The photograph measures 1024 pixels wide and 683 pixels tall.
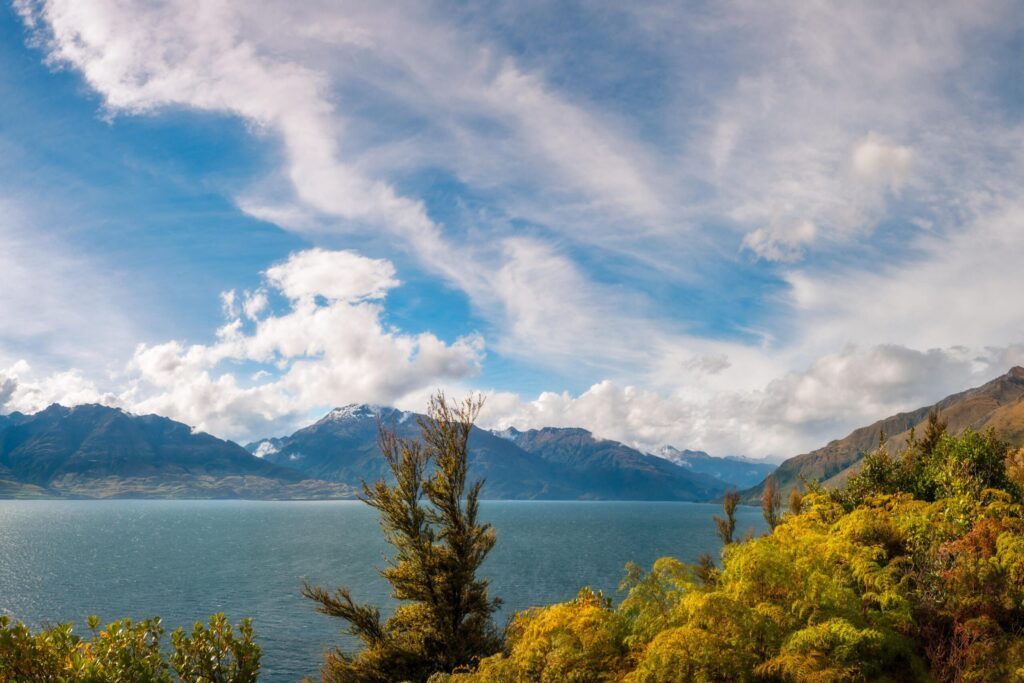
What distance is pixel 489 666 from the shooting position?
12.6 m

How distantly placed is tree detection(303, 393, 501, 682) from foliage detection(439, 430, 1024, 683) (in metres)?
9.44

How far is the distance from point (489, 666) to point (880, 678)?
7670mm

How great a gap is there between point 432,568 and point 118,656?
38.4ft

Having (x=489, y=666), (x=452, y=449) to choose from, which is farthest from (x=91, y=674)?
(x=452, y=449)

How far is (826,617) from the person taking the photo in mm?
10391

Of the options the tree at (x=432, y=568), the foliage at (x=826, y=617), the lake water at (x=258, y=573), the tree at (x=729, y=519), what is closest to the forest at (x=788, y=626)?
the foliage at (x=826, y=617)

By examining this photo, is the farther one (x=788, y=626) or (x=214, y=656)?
(x=214, y=656)

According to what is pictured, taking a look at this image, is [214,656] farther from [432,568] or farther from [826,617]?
[826,617]

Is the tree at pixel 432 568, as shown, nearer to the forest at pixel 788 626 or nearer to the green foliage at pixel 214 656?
the forest at pixel 788 626

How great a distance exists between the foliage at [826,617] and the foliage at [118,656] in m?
5.81

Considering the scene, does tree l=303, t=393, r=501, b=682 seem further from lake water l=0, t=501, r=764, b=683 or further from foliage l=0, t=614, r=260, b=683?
foliage l=0, t=614, r=260, b=683

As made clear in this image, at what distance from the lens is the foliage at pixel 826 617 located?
376 inches

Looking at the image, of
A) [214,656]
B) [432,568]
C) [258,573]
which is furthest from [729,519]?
[258,573]

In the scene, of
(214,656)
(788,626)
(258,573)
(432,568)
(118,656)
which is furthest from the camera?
(258,573)
